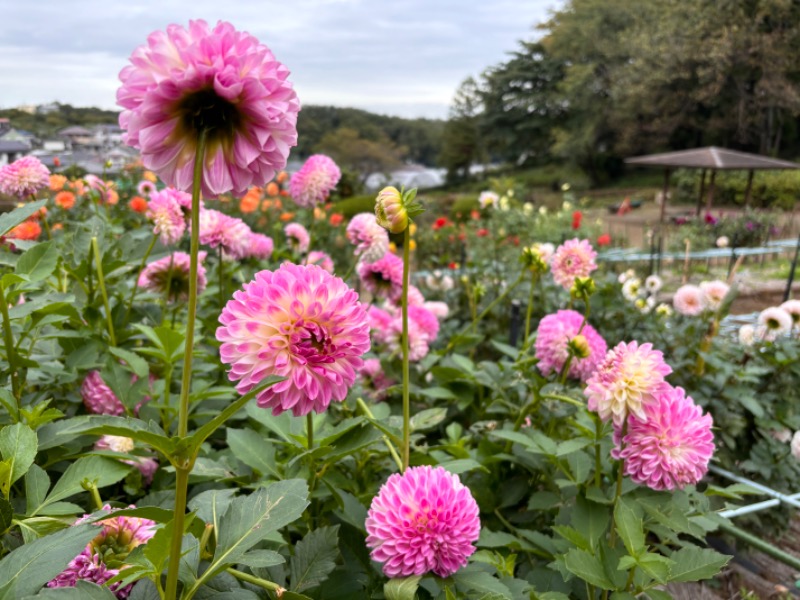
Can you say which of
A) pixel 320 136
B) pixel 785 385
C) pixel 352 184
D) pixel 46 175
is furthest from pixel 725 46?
pixel 46 175

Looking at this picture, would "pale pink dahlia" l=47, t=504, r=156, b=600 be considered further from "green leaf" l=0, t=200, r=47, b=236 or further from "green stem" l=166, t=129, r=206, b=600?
"green leaf" l=0, t=200, r=47, b=236

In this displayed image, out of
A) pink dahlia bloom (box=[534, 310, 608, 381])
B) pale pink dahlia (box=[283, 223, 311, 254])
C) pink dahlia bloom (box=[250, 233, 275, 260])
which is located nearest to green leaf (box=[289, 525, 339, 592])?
pink dahlia bloom (box=[534, 310, 608, 381])

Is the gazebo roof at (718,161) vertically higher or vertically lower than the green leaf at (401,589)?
higher

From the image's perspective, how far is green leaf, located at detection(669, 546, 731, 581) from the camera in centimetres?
68

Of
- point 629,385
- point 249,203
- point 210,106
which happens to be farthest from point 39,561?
point 249,203

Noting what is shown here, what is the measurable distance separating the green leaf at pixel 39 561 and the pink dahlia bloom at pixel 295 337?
158mm

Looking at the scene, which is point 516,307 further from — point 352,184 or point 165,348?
point 352,184

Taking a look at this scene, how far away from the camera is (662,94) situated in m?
18.7

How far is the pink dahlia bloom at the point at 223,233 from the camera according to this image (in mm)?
1282

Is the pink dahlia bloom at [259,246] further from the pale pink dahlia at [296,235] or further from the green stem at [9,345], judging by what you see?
the green stem at [9,345]

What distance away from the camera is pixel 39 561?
0.45 metres

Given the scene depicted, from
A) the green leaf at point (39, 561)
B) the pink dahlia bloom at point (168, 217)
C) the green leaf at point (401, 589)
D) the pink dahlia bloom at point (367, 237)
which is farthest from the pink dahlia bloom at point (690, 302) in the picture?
the green leaf at point (39, 561)

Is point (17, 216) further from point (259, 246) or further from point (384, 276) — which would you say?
point (259, 246)

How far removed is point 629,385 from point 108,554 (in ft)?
1.92
